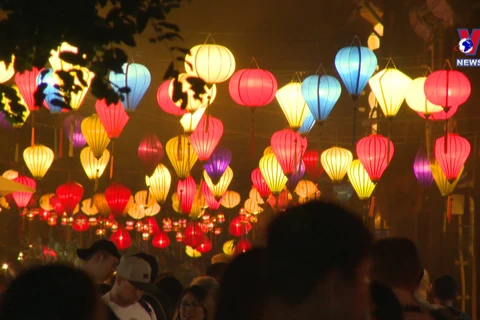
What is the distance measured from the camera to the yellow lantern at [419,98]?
12844 mm

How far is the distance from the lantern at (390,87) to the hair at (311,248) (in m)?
10.3

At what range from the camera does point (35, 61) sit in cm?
480

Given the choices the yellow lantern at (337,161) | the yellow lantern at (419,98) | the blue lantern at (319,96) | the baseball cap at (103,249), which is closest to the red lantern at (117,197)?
the yellow lantern at (337,161)

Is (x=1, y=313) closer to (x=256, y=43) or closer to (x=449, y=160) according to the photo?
(x=449, y=160)

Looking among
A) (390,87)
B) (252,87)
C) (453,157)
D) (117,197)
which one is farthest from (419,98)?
(117,197)

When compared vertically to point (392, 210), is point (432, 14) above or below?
above

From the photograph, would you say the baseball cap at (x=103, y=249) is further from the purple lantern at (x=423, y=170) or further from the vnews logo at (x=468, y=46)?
the vnews logo at (x=468, y=46)

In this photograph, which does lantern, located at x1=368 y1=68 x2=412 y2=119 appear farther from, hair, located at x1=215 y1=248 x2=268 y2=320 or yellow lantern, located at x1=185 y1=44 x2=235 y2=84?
hair, located at x1=215 y1=248 x2=268 y2=320

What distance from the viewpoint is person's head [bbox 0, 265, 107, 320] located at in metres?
2.92

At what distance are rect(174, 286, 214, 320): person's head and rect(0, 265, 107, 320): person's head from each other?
3299mm

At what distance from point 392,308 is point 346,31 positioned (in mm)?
21338

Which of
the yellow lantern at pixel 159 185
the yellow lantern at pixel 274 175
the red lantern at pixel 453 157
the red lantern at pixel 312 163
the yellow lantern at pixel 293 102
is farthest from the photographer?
the yellow lantern at pixel 159 185

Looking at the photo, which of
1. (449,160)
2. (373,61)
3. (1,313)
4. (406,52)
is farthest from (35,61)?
(406,52)

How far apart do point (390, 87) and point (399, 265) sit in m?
8.39
